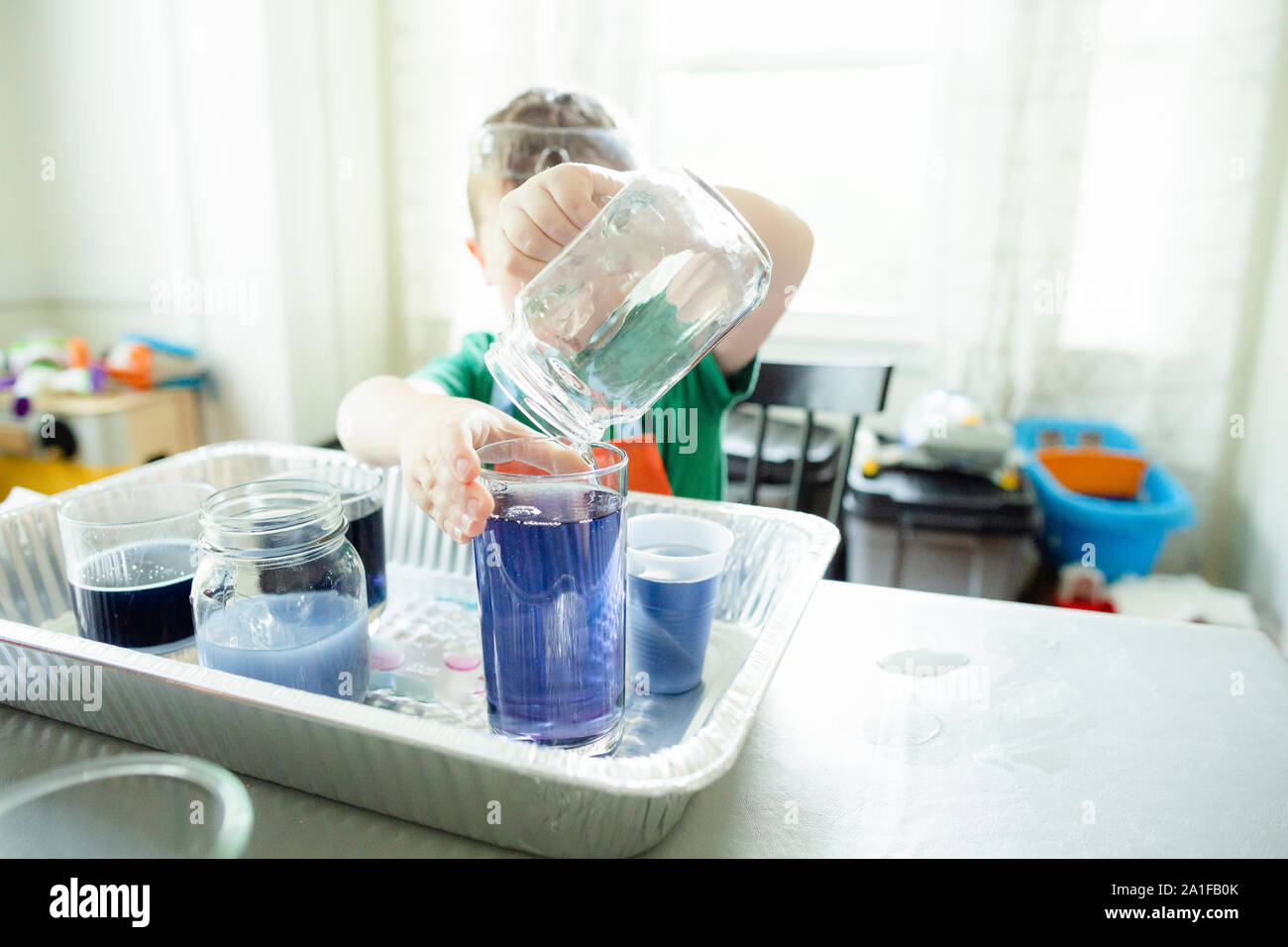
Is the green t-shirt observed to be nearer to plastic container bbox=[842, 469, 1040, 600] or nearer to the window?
plastic container bbox=[842, 469, 1040, 600]

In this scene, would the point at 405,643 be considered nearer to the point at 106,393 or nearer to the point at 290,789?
the point at 290,789

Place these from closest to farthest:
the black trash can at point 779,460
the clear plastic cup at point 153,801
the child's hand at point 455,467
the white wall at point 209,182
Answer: the clear plastic cup at point 153,801, the child's hand at point 455,467, the black trash can at point 779,460, the white wall at point 209,182

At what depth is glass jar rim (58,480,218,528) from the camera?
0.54 metres

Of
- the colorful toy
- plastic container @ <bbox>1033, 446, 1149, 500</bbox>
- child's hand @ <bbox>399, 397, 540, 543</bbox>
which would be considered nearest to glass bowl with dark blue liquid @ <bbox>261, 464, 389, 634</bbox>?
child's hand @ <bbox>399, 397, 540, 543</bbox>

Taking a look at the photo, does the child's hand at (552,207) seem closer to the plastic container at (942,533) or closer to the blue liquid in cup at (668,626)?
the blue liquid in cup at (668,626)

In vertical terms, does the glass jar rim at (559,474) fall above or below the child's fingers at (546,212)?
below

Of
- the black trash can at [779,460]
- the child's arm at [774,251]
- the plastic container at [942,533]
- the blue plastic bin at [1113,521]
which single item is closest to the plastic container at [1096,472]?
the blue plastic bin at [1113,521]

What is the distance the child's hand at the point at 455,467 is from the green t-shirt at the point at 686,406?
1.21 ft

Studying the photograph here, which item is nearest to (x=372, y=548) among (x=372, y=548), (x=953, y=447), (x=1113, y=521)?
(x=372, y=548)

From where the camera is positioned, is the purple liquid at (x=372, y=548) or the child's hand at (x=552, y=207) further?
the purple liquid at (x=372, y=548)

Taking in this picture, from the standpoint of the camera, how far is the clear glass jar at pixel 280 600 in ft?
1.50
